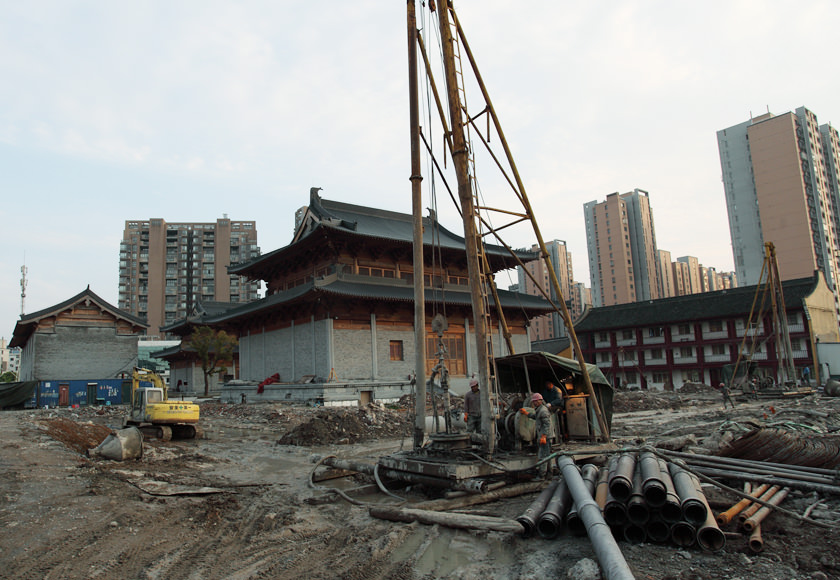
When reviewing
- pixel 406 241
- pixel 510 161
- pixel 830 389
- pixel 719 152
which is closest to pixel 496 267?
pixel 406 241

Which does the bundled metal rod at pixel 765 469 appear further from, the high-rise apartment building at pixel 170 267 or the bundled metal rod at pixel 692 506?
the high-rise apartment building at pixel 170 267

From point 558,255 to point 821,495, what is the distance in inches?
4352

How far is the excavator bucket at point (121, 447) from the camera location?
37.6ft

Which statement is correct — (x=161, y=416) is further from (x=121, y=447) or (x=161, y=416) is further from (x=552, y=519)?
(x=552, y=519)

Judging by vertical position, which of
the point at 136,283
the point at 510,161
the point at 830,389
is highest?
the point at 136,283

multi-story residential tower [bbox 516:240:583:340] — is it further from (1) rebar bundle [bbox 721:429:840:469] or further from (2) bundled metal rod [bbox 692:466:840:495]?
(2) bundled metal rod [bbox 692:466:840:495]

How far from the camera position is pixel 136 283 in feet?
300

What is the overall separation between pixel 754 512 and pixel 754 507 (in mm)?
171

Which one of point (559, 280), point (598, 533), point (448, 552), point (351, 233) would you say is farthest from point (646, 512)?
point (559, 280)

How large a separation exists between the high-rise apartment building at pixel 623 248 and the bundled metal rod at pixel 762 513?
9319 cm

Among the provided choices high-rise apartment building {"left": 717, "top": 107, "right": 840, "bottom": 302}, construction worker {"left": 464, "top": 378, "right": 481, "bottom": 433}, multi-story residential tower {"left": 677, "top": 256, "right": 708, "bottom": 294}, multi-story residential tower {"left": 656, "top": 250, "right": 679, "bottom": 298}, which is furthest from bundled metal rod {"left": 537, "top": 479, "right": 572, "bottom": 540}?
multi-story residential tower {"left": 677, "top": 256, "right": 708, "bottom": 294}

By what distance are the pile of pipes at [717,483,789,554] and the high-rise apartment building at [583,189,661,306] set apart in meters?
93.1

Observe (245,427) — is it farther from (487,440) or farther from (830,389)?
(830,389)

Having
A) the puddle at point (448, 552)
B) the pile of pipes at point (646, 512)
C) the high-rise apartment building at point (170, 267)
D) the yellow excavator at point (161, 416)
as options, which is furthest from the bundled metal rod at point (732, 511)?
the high-rise apartment building at point (170, 267)
